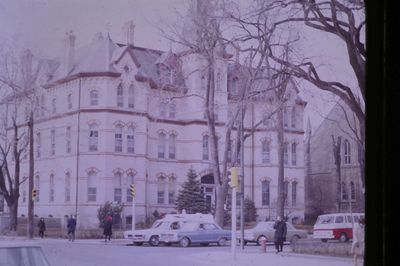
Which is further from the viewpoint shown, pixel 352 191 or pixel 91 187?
pixel 91 187

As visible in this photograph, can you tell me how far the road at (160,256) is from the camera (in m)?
2.46

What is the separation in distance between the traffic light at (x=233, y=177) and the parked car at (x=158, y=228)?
287 mm

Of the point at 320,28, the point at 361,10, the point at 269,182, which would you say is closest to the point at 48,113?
the point at 269,182

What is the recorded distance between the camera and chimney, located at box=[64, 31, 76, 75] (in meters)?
3.35

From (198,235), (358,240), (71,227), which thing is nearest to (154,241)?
(198,235)

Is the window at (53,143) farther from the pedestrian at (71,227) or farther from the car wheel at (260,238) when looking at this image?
the car wheel at (260,238)

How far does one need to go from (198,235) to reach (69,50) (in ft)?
4.30

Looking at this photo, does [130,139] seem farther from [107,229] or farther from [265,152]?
[265,152]

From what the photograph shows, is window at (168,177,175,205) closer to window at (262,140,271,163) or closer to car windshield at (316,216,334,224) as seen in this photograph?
window at (262,140,271,163)

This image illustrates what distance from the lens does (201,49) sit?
2.88m

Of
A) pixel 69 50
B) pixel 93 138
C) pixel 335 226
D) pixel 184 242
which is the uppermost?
pixel 69 50

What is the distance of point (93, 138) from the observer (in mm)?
3160

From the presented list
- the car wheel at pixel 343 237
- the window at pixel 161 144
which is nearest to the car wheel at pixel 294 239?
the car wheel at pixel 343 237

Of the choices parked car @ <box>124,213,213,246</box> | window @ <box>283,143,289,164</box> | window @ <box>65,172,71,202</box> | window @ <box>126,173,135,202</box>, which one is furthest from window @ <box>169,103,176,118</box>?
window @ <box>65,172,71,202</box>
